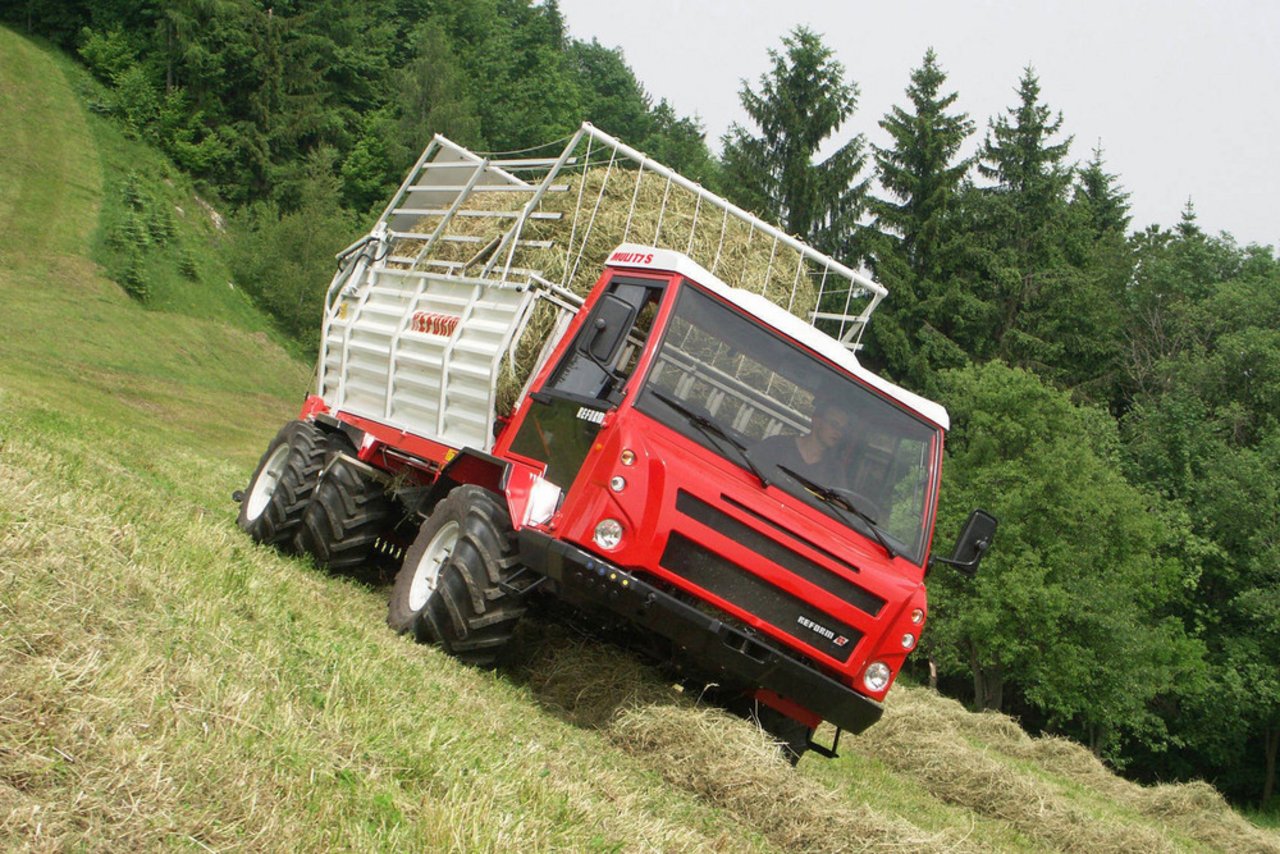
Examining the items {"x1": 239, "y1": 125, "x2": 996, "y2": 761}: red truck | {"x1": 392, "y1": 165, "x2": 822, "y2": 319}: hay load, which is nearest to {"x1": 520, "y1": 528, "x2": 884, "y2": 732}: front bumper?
{"x1": 239, "y1": 125, "x2": 996, "y2": 761}: red truck

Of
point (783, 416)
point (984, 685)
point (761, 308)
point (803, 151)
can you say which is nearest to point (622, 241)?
point (761, 308)

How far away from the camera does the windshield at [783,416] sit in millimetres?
6957

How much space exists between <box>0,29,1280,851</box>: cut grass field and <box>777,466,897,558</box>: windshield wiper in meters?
1.33

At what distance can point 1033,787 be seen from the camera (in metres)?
10.4

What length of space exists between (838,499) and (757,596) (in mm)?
824

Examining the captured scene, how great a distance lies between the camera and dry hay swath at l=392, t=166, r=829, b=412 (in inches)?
338

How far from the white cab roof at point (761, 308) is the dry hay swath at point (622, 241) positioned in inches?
38.5

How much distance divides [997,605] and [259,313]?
95.0 feet

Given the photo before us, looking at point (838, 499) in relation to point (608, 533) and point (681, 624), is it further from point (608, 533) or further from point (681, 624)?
point (608, 533)

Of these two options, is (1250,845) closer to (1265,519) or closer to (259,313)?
(1265,519)

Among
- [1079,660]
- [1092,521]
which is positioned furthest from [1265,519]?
[1079,660]

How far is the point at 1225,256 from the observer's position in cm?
5059

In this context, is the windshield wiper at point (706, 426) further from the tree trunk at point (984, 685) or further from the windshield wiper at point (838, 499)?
the tree trunk at point (984, 685)

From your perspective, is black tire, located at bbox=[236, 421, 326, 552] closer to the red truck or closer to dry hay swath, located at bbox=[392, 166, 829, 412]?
the red truck
